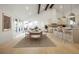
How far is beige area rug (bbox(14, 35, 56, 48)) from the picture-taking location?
4.20 m

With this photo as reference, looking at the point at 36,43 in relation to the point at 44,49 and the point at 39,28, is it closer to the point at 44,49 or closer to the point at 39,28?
the point at 44,49

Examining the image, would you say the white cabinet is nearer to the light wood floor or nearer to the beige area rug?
the light wood floor

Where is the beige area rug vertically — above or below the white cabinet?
below

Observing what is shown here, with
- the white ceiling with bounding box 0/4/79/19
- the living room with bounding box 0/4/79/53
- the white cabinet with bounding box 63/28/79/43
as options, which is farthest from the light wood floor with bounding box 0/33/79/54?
the white ceiling with bounding box 0/4/79/19

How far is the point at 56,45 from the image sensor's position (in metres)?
4.20

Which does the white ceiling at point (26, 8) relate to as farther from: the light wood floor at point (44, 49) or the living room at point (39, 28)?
the light wood floor at point (44, 49)

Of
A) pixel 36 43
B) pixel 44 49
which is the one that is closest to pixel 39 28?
pixel 36 43

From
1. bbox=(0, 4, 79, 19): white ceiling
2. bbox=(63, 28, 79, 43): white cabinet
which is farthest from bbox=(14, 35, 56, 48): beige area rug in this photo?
bbox=(0, 4, 79, 19): white ceiling

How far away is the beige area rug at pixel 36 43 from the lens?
4.20 meters

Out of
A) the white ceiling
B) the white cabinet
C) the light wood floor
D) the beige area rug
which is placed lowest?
the light wood floor

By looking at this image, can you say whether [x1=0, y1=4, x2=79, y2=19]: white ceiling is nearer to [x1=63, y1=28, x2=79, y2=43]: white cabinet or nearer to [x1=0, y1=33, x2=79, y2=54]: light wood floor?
[x1=63, y1=28, x2=79, y2=43]: white cabinet

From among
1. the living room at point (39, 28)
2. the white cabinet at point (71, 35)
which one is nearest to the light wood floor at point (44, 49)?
the living room at point (39, 28)
